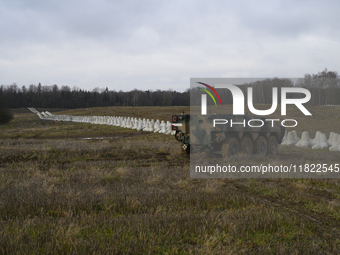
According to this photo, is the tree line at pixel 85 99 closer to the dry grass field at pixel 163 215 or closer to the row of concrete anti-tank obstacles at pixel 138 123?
the row of concrete anti-tank obstacles at pixel 138 123

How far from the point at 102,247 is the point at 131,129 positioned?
29899mm

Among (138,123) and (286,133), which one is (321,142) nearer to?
(286,133)

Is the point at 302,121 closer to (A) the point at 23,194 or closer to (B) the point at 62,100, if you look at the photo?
(A) the point at 23,194

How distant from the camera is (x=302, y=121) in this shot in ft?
119

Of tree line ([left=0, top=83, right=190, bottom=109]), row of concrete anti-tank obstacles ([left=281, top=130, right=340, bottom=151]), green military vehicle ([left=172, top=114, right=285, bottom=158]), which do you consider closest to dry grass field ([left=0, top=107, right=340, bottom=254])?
green military vehicle ([left=172, top=114, right=285, bottom=158])

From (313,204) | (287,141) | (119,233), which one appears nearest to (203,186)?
(313,204)

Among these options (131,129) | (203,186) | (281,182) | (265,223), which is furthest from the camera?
(131,129)

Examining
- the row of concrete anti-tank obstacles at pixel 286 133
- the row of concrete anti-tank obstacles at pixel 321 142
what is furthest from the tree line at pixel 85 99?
the row of concrete anti-tank obstacles at pixel 321 142

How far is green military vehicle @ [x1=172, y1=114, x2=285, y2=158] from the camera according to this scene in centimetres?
1227

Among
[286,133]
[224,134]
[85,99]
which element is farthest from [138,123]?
[85,99]

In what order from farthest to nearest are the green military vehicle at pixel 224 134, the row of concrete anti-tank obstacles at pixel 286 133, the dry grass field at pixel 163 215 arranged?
the row of concrete anti-tank obstacles at pixel 286 133, the green military vehicle at pixel 224 134, the dry grass field at pixel 163 215

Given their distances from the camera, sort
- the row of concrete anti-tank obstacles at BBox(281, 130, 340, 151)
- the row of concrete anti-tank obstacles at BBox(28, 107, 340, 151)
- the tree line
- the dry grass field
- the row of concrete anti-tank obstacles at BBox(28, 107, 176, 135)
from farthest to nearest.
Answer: the tree line
the row of concrete anti-tank obstacles at BBox(28, 107, 176, 135)
the row of concrete anti-tank obstacles at BBox(28, 107, 340, 151)
the row of concrete anti-tank obstacles at BBox(281, 130, 340, 151)
the dry grass field

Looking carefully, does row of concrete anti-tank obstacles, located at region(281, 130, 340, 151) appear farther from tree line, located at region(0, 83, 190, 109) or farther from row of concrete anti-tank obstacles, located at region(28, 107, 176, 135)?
tree line, located at region(0, 83, 190, 109)

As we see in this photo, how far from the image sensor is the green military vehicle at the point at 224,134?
483 inches
